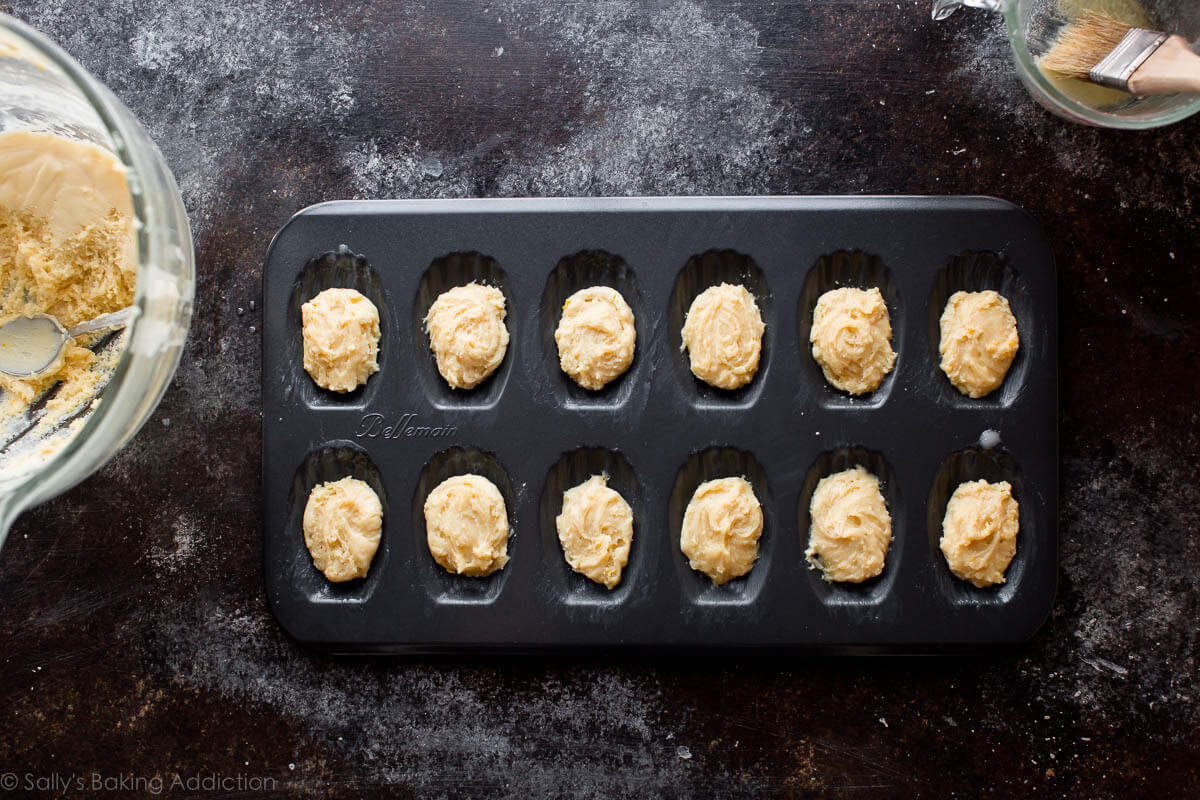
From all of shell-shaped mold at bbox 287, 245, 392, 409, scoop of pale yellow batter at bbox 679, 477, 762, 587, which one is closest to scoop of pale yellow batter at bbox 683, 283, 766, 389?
scoop of pale yellow batter at bbox 679, 477, 762, 587

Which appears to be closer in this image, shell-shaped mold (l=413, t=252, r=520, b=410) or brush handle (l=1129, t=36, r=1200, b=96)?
→ brush handle (l=1129, t=36, r=1200, b=96)

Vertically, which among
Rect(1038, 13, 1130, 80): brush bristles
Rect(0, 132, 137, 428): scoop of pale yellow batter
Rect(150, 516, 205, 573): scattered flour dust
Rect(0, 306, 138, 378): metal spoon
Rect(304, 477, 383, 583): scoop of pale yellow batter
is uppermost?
Rect(1038, 13, 1130, 80): brush bristles

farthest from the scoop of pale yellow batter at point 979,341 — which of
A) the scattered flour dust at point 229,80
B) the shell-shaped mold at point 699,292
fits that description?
the scattered flour dust at point 229,80

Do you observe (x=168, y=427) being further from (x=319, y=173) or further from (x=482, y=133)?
(x=482, y=133)

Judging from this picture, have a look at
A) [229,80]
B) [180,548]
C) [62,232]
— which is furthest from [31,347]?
[229,80]

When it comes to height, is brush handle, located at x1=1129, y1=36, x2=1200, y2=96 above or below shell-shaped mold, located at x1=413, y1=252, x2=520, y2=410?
above

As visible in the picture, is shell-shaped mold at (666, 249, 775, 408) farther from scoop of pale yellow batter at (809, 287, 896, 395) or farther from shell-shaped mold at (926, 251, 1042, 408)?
shell-shaped mold at (926, 251, 1042, 408)

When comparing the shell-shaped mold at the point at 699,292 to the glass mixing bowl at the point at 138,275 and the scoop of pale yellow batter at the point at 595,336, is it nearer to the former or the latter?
the scoop of pale yellow batter at the point at 595,336
